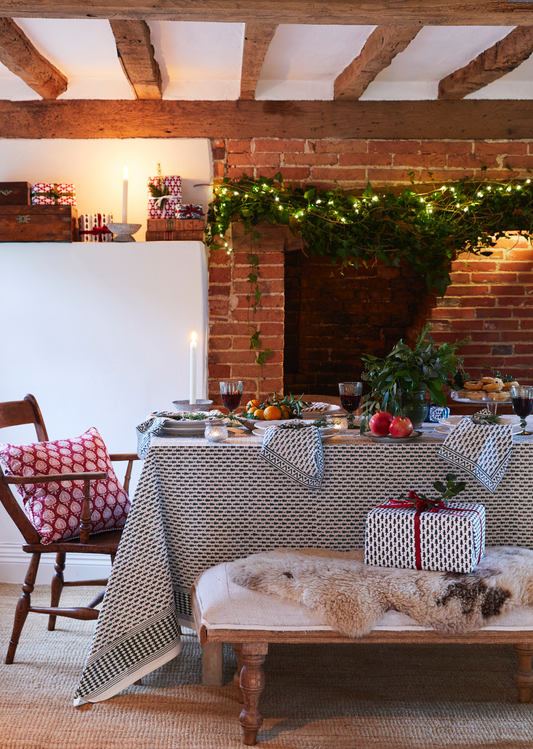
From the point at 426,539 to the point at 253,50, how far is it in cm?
201

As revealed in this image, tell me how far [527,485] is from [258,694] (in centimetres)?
106

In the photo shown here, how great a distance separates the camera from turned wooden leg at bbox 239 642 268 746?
1869mm

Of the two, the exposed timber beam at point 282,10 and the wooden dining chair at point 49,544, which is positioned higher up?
the exposed timber beam at point 282,10

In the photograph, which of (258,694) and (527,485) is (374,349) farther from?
(258,694)

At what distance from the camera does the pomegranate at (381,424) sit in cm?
223

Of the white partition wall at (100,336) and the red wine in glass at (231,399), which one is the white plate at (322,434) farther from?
the white partition wall at (100,336)

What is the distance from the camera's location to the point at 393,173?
3518 millimetres

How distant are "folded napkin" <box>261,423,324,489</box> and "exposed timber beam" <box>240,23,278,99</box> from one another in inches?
55.9

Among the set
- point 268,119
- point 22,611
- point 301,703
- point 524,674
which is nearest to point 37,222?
point 268,119

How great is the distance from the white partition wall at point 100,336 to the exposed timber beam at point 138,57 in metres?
0.74

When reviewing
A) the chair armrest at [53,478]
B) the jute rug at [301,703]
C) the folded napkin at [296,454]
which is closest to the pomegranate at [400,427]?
the folded napkin at [296,454]

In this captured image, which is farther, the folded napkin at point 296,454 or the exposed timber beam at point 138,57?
the exposed timber beam at point 138,57

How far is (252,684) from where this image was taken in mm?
1884

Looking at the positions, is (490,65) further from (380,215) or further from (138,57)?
(138,57)
